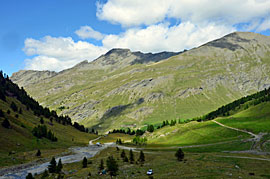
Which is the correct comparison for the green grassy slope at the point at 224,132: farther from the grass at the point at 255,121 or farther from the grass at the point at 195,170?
the grass at the point at 195,170

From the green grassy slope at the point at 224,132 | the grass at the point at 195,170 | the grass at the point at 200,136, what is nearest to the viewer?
the grass at the point at 195,170

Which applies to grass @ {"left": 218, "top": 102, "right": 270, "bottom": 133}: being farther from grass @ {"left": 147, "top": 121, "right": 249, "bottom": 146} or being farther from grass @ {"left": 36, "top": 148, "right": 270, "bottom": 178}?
grass @ {"left": 36, "top": 148, "right": 270, "bottom": 178}

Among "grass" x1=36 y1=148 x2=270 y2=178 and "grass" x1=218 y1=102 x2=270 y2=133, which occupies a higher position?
"grass" x1=218 y1=102 x2=270 y2=133

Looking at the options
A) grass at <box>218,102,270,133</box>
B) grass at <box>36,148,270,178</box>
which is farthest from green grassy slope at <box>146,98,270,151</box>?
grass at <box>36,148,270,178</box>

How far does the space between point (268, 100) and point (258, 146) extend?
11390cm

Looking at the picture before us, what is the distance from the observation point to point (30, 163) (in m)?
82.6

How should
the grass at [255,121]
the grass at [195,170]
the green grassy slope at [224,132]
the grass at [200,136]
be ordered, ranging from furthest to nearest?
the grass at [255,121] < the grass at [200,136] < the green grassy slope at [224,132] < the grass at [195,170]

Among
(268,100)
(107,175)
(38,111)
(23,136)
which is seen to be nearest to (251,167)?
(107,175)

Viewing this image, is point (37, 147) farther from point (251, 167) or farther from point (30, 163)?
point (251, 167)

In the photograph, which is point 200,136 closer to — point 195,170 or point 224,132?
point 224,132

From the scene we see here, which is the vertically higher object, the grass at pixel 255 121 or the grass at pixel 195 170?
the grass at pixel 255 121

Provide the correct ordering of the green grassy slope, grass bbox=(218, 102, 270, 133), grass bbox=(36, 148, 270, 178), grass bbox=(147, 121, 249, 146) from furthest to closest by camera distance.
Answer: grass bbox=(218, 102, 270, 133)
grass bbox=(147, 121, 249, 146)
the green grassy slope
grass bbox=(36, 148, 270, 178)

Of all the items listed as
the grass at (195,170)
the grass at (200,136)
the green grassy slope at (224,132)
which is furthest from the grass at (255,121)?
the grass at (195,170)

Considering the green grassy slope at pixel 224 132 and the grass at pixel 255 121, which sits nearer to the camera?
the green grassy slope at pixel 224 132
